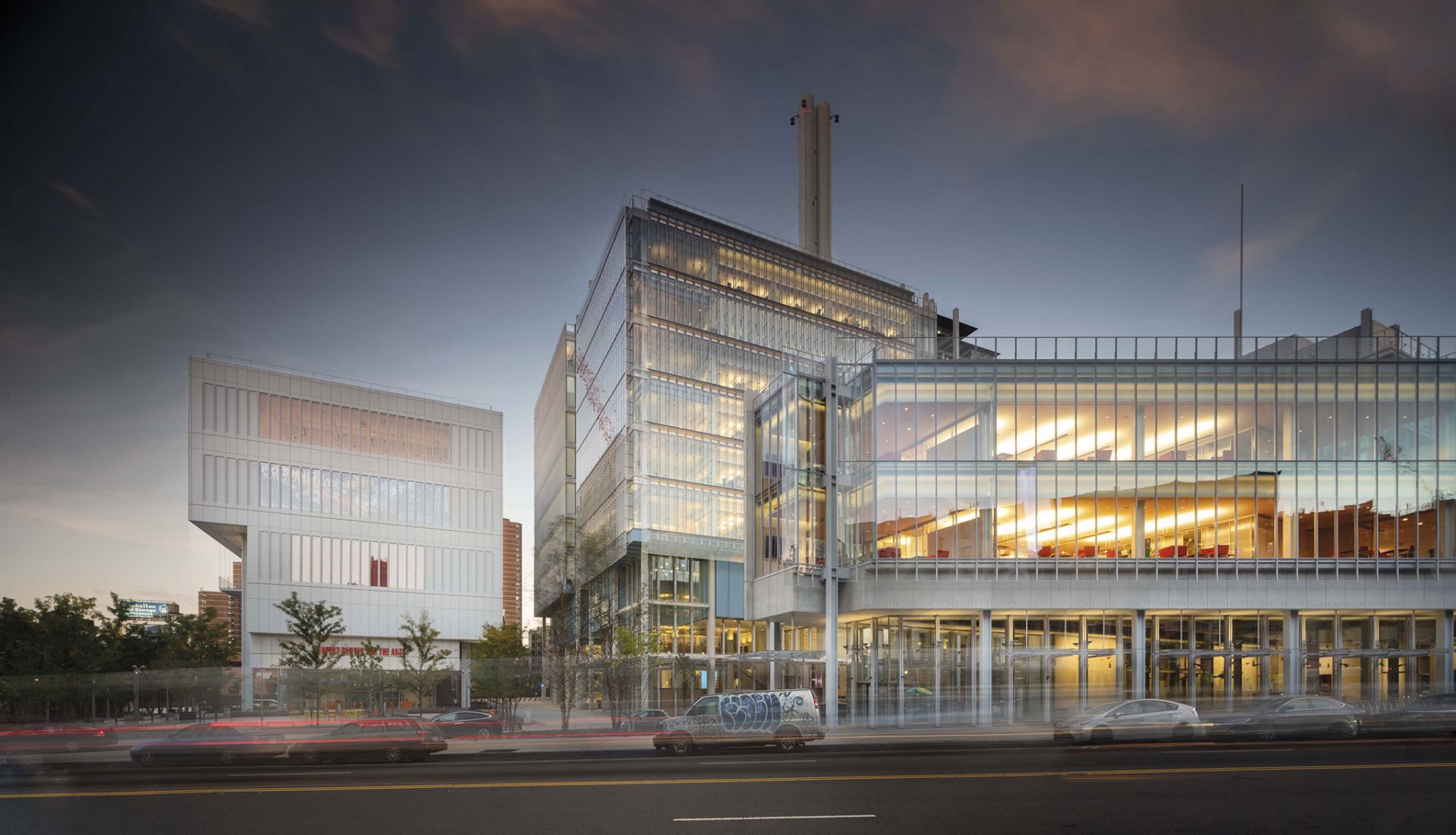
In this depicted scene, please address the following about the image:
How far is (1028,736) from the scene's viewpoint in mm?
31812

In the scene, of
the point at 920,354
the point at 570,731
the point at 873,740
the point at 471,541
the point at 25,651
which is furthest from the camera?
the point at 471,541

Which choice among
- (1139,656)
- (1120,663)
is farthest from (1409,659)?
(1120,663)

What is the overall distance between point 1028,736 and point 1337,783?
16289mm

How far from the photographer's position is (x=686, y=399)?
77000mm

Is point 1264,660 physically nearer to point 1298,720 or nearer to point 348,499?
point 1298,720

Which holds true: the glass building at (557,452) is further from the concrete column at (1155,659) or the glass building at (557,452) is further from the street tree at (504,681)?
the concrete column at (1155,659)

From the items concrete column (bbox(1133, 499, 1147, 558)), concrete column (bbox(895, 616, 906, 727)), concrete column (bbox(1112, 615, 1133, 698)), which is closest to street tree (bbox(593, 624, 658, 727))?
concrete column (bbox(895, 616, 906, 727))

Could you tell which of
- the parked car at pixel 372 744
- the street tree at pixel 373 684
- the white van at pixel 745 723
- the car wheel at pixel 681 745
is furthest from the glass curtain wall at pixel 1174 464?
the street tree at pixel 373 684

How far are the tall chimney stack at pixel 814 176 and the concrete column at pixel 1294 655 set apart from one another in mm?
63435

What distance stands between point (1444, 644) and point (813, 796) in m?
38.6

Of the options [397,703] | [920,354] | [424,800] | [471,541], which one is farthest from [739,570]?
[424,800]

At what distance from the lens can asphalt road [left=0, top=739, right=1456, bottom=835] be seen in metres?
13.5

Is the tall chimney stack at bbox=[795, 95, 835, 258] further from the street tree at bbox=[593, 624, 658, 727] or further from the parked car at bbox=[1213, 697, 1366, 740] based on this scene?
the parked car at bbox=[1213, 697, 1366, 740]

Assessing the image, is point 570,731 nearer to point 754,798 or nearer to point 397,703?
point 397,703
